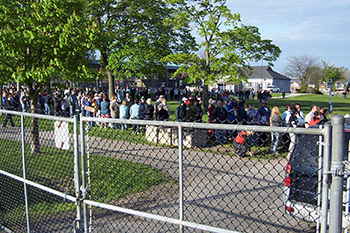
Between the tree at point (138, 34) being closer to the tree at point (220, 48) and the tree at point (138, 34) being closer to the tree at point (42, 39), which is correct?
the tree at point (220, 48)

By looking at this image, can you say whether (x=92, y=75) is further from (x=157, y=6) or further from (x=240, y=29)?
(x=157, y=6)

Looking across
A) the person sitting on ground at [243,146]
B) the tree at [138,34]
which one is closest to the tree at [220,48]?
the tree at [138,34]

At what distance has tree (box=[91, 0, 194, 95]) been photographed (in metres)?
24.7

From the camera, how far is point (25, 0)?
922cm

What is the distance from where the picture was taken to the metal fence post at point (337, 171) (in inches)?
81.9

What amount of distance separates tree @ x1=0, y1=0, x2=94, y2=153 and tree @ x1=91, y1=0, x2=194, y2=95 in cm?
1523

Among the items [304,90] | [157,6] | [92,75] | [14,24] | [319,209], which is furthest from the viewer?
[304,90]

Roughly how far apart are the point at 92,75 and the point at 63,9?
2.03 metres

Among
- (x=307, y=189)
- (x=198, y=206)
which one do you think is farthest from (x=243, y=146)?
(x=307, y=189)

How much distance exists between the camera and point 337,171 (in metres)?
2.08

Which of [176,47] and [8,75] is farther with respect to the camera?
[176,47]

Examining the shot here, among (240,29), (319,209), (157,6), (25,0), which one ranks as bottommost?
(319,209)

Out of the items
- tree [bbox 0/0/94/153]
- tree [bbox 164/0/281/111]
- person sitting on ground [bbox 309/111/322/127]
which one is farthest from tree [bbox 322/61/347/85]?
tree [bbox 0/0/94/153]

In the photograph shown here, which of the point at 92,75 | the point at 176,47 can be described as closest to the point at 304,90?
the point at 176,47
